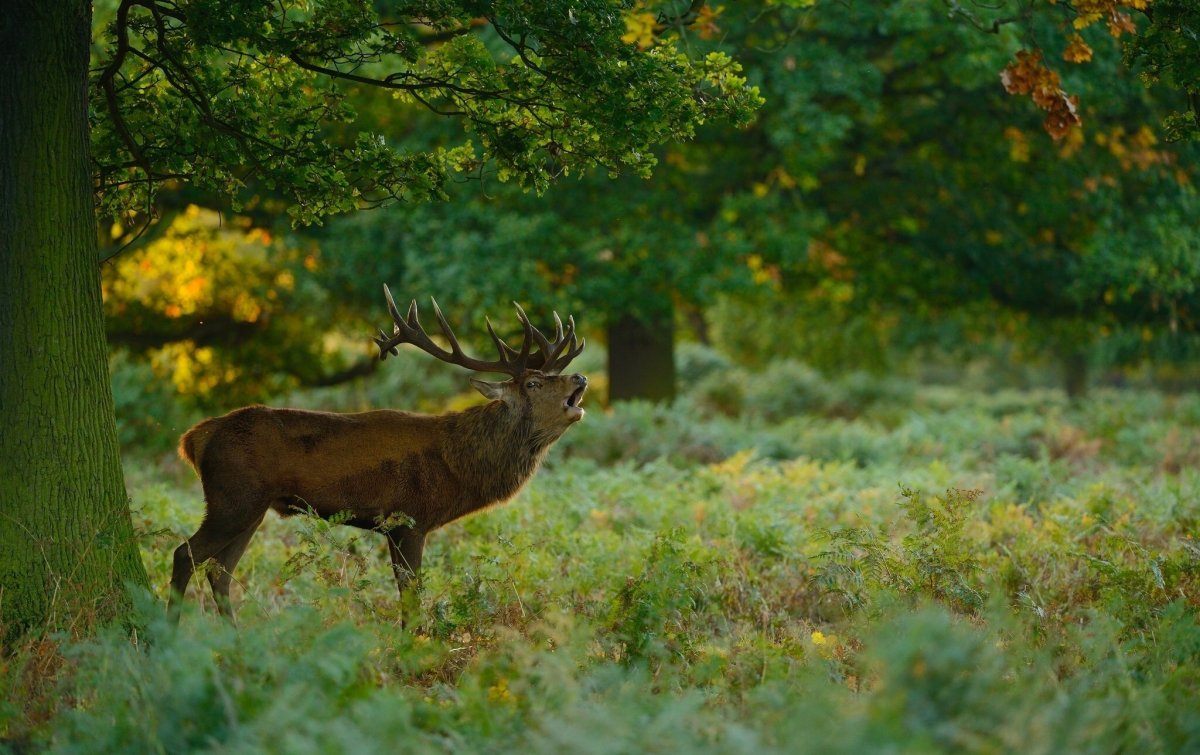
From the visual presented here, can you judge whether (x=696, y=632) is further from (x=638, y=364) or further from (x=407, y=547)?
(x=638, y=364)

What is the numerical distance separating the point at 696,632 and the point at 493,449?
Answer: 6.18 ft

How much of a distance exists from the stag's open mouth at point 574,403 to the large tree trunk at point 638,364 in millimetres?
9100

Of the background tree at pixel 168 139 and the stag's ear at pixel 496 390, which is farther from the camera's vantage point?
the stag's ear at pixel 496 390

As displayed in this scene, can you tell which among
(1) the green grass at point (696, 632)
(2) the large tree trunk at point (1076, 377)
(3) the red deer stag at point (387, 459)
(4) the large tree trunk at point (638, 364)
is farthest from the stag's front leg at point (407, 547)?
(2) the large tree trunk at point (1076, 377)

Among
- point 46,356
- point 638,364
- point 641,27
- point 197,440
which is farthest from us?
point 638,364

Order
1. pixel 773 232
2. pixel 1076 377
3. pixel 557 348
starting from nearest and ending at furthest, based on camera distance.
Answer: pixel 557 348 → pixel 773 232 → pixel 1076 377

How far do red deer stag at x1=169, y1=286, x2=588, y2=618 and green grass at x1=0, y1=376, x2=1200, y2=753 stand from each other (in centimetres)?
33

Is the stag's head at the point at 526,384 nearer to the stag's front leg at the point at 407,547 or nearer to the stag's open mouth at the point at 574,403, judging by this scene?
the stag's open mouth at the point at 574,403

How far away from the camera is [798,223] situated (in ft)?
49.5

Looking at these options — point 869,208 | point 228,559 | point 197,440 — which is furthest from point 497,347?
point 869,208

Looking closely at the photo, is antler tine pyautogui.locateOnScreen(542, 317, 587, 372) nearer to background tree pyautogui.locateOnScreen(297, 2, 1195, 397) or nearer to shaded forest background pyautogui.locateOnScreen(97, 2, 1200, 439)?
shaded forest background pyautogui.locateOnScreen(97, 2, 1200, 439)

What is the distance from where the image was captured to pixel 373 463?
7.51 meters

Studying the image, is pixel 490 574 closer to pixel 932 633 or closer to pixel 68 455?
pixel 68 455

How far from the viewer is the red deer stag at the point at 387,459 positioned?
7.11 meters
